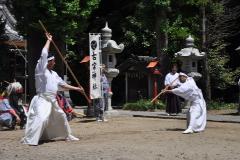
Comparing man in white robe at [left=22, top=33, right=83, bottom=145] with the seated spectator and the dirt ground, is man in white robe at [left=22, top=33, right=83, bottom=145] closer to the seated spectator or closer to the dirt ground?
the dirt ground

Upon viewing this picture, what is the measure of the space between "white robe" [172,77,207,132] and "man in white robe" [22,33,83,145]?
10.4 feet

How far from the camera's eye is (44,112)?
1128cm

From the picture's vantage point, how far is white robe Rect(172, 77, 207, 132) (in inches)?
→ 525

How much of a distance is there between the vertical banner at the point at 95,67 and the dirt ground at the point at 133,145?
192cm

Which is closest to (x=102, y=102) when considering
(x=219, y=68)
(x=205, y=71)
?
(x=205, y=71)

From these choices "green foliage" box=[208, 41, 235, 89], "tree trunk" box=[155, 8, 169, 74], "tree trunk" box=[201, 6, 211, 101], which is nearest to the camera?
"tree trunk" box=[201, 6, 211, 101]

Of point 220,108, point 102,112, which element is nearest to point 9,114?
point 102,112

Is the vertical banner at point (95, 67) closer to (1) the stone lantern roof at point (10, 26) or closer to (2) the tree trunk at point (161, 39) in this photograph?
(2) the tree trunk at point (161, 39)

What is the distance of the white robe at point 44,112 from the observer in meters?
11.2

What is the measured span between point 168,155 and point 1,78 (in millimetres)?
18217

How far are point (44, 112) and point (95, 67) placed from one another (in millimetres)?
5891

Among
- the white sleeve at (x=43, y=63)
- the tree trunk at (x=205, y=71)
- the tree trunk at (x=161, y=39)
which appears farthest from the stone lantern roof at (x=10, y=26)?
the white sleeve at (x=43, y=63)

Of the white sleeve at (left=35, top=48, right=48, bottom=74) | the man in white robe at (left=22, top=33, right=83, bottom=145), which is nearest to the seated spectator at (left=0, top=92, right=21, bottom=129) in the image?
the man in white robe at (left=22, top=33, right=83, bottom=145)

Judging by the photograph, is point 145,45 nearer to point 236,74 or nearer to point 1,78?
point 236,74
